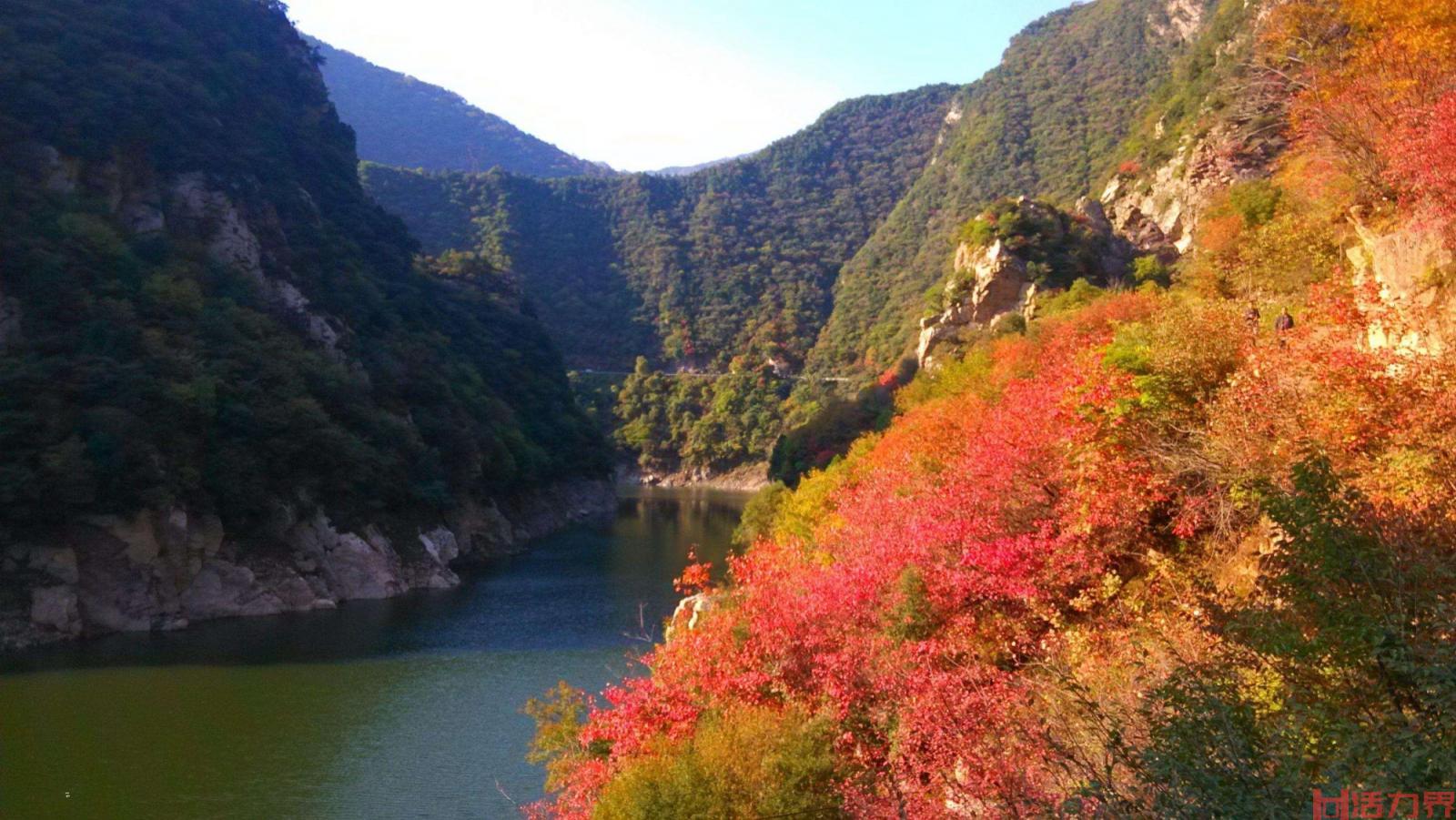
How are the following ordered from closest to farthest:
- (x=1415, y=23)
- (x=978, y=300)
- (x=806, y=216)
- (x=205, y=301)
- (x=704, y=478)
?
(x=1415, y=23) → (x=205, y=301) → (x=978, y=300) → (x=704, y=478) → (x=806, y=216)

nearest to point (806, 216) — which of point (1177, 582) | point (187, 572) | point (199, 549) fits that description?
point (199, 549)

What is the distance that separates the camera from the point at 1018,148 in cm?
8100

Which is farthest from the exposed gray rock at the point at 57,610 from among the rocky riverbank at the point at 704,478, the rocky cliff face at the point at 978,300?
the rocky riverbank at the point at 704,478

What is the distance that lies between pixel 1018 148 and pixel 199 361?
212 ft

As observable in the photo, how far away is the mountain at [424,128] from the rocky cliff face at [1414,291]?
149779 mm

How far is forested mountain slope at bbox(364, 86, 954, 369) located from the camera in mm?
105938

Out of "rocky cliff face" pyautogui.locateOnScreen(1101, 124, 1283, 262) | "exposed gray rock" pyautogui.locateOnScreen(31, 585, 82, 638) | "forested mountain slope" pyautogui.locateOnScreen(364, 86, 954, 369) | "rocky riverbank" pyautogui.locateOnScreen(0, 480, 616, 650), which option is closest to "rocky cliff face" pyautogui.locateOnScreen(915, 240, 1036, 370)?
"rocky cliff face" pyautogui.locateOnScreen(1101, 124, 1283, 262)

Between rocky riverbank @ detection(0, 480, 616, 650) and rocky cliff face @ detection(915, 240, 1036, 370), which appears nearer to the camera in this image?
rocky riverbank @ detection(0, 480, 616, 650)

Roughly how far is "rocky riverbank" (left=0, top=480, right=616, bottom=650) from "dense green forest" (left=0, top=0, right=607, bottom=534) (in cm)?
84

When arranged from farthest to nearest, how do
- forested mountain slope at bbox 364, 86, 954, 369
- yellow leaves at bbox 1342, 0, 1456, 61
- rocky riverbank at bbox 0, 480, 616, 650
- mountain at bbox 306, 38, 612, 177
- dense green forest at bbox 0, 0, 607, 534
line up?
mountain at bbox 306, 38, 612, 177
forested mountain slope at bbox 364, 86, 954, 369
dense green forest at bbox 0, 0, 607, 534
rocky riverbank at bbox 0, 480, 616, 650
yellow leaves at bbox 1342, 0, 1456, 61

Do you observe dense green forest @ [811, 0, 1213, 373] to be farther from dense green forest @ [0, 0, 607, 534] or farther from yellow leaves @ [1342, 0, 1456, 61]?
yellow leaves @ [1342, 0, 1456, 61]

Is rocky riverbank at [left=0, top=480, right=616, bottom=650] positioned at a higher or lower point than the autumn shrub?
lower

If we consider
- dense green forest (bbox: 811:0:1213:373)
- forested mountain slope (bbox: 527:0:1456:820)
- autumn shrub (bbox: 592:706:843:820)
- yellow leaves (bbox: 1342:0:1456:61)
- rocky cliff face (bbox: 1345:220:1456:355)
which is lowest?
autumn shrub (bbox: 592:706:843:820)

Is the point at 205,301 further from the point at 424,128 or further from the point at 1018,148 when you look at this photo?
the point at 424,128
